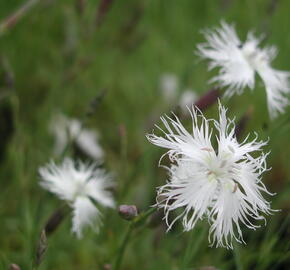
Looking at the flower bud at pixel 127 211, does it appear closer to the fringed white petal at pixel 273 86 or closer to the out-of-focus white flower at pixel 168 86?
the fringed white petal at pixel 273 86

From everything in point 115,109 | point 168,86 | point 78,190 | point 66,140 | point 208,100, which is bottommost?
point 78,190

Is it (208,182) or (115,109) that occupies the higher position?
(115,109)

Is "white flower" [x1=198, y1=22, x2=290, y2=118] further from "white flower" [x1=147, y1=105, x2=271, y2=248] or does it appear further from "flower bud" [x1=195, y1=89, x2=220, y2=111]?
"white flower" [x1=147, y1=105, x2=271, y2=248]

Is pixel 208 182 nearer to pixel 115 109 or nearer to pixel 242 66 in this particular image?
pixel 242 66

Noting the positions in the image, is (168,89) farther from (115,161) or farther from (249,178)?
(249,178)

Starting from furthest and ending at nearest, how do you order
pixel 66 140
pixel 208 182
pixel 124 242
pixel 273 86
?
pixel 66 140
pixel 273 86
pixel 124 242
pixel 208 182

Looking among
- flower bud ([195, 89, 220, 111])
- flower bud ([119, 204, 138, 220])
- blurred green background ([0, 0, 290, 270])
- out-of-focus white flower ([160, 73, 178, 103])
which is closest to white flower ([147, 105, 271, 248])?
flower bud ([119, 204, 138, 220])

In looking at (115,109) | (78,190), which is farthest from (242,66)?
(115,109)
